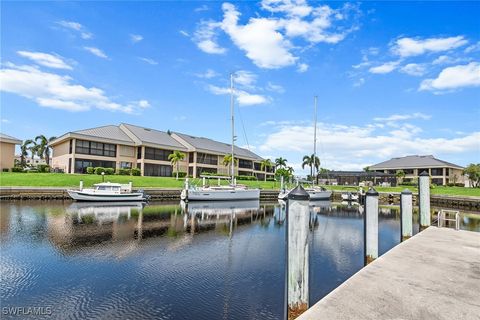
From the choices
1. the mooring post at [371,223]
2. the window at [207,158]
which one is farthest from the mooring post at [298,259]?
the window at [207,158]

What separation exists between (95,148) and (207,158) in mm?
24728

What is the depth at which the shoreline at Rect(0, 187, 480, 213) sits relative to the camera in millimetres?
33656

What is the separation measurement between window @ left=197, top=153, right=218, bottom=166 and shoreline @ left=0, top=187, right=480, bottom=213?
2189 centimetres

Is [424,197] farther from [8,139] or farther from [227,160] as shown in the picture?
[8,139]

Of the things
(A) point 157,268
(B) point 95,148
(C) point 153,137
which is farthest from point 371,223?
(C) point 153,137

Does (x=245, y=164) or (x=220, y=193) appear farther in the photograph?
(x=245, y=164)

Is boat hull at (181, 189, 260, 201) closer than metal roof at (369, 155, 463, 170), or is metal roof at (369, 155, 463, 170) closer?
boat hull at (181, 189, 260, 201)

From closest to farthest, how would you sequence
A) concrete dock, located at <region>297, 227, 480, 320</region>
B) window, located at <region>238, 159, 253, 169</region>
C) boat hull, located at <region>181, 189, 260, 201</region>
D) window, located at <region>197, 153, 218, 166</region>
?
concrete dock, located at <region>297, 227, 480, 320</region> → boat hull, located at <region>181, 189, 260, 201</region> → window, located at <region>197, 153, 218, 166</region> → window, located at <region>238, 159, 253, 169</region>

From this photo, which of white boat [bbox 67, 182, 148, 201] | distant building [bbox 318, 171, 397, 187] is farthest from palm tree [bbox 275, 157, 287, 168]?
white boat [bbox 67, 182, 148, 201]

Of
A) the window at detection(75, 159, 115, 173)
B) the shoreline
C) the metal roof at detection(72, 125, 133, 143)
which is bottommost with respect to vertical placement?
the shoreline

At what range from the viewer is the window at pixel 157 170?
189ft

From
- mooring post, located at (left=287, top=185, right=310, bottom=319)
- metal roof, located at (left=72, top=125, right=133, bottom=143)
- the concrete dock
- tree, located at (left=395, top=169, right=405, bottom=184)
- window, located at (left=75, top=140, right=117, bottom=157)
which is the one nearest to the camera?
the concrete dock

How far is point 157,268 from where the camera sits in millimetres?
11023

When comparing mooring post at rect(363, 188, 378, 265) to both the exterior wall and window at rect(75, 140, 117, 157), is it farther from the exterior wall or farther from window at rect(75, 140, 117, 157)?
the exterior wall
